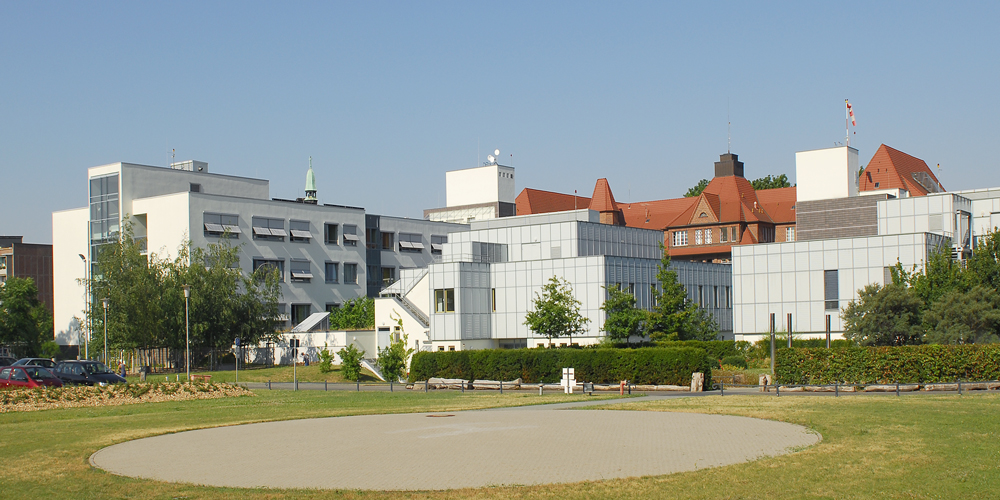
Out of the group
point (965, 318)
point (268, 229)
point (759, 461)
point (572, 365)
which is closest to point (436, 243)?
point (268, 229)

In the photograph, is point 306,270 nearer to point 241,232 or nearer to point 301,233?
point 301,233

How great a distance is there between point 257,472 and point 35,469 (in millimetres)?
4139

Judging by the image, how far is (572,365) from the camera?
43156 millimetres

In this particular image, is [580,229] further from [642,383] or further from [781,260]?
[642,383]

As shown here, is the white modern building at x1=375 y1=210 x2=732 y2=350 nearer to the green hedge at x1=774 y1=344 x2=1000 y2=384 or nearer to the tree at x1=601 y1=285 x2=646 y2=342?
the tree at x1=601 y1=285 x2=646 y2=342

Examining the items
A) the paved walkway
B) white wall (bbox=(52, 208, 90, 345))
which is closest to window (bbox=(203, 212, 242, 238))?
white wall (bbox=(52, 208, 90, 345))

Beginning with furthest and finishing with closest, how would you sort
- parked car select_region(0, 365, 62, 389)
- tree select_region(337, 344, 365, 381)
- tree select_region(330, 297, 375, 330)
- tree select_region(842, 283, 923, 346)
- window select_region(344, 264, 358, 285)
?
window select_region(344, 264, 358, 285) → tree select_region(330, 297, 375, 330) → tree select_region(337, 344, 365, 381) → tree select_region(842, 283, 923, 346) → parked car select_region(0, 365, 62, 389)

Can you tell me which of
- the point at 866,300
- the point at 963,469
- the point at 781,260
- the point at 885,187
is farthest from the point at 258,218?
the point at 963,469

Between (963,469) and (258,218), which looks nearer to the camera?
(963,469)

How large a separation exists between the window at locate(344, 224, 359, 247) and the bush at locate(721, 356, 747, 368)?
149 ft

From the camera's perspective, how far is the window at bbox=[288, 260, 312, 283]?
273 feet

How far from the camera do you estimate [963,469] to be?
14.8 metres

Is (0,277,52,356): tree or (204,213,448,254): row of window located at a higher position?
(204,213,448,254): row of window

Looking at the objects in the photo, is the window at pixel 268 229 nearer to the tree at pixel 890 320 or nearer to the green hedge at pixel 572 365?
the green hedge at pixel 572 365
